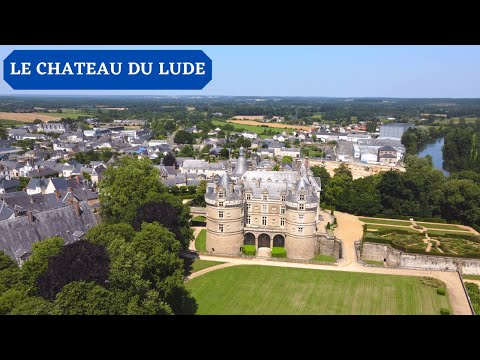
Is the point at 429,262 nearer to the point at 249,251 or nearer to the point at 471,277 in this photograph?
the point at 471,277

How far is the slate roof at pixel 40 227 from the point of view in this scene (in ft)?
87.5

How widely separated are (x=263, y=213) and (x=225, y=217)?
4.08m

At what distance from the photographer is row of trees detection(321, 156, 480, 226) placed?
152ft

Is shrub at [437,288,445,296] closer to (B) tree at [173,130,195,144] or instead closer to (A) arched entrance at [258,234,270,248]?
(A) arched entrance at [258,234,270,248]

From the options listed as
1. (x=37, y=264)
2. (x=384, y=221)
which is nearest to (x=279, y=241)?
(x=384, y=221)

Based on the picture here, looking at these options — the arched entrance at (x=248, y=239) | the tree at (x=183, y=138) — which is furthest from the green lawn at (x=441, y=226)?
the tree at (x=183, y=138)

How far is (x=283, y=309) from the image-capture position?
26438 mm

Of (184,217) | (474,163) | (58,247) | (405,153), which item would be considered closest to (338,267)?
(184,217)

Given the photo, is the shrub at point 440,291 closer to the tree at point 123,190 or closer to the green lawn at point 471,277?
the green lawn at point 471,277

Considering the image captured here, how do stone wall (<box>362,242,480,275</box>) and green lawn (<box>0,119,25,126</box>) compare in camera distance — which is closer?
stone wall (<box>362,242,480,275</box>)

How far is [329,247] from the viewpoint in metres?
35.8

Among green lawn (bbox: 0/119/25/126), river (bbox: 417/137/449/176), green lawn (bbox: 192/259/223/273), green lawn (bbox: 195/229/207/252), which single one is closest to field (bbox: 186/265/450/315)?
green lawn (bbox: 192/259/223/273)

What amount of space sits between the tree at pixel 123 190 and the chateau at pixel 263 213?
19.5 ft

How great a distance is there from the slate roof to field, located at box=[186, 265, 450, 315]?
974 centimetres
